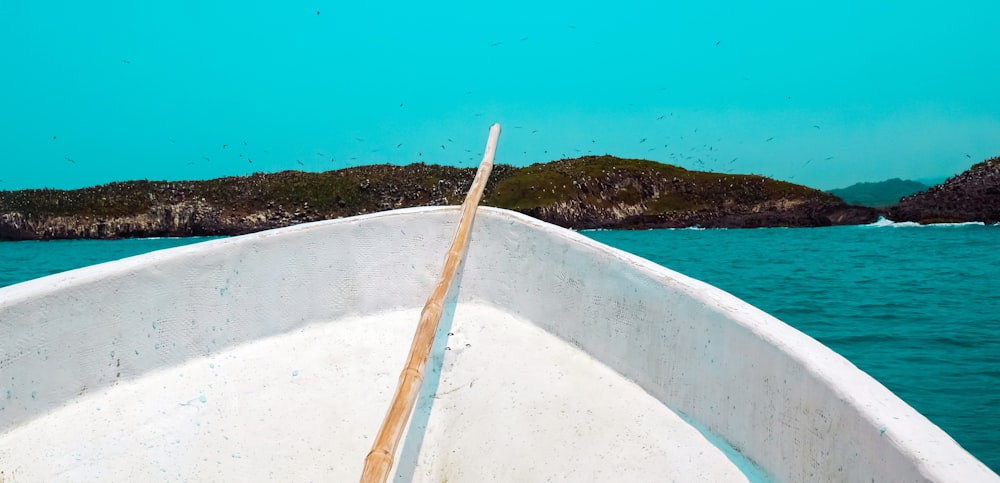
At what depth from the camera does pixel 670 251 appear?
80.0 ft

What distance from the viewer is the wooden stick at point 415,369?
77.6 inches

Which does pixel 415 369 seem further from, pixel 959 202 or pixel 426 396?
pixel 959 202

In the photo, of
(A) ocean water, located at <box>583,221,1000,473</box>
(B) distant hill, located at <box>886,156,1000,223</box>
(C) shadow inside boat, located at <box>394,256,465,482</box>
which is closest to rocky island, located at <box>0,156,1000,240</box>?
(B) distant hill, located at <box>886,156,1000,223</box>

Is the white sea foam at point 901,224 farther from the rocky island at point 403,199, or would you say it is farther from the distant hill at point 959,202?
the rocky island at point 403,199

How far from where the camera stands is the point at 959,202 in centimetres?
4106

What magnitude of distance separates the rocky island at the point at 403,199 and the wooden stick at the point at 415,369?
44716 millimetres

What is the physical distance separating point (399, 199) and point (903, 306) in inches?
2236

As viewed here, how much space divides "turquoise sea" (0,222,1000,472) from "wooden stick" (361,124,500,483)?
138 inches

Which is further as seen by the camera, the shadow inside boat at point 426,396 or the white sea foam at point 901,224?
the white sea foam at point 901,224

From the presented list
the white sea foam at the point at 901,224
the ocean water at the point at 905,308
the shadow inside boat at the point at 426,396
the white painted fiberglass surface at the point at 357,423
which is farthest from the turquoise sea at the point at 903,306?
the white sea foam at the point at 901,224

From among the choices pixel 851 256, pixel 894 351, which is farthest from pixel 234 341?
pixel 851 256

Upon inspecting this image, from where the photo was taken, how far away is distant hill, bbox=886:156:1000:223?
3838 centimetres

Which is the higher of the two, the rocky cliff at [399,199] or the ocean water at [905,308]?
the rocky cliff at [399,199]

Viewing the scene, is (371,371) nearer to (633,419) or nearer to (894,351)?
(633,419)
